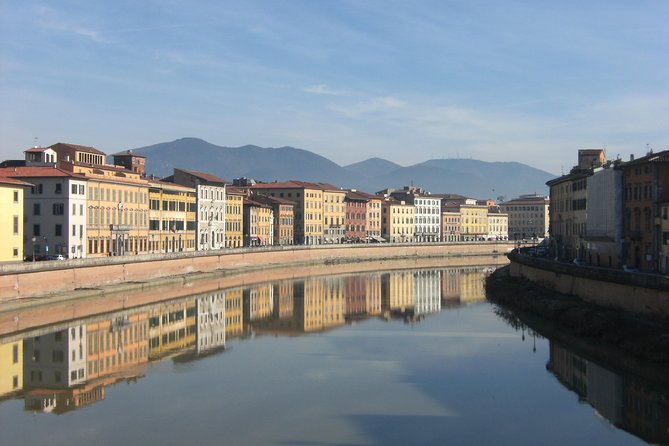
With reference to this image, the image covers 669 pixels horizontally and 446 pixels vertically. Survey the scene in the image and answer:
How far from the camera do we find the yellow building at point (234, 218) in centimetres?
11662

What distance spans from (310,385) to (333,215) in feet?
382

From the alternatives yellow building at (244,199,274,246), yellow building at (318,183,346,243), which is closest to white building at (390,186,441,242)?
yellow building at (318,183,346,243)

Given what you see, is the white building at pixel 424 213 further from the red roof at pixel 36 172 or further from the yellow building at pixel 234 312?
the red roof at pixel 36 172

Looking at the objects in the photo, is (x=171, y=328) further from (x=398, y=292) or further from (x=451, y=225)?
(x=451, y=225)

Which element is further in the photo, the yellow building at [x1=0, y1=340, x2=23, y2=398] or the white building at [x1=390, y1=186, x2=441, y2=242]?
the white building at [x1=390, y1=186, x2=441, y2=242]

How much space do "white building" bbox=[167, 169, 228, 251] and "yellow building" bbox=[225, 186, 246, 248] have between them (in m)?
2.74

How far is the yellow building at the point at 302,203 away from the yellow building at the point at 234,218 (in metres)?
20.6

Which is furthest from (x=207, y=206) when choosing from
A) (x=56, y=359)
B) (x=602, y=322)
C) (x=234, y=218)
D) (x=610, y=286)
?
(x=602, y=322)

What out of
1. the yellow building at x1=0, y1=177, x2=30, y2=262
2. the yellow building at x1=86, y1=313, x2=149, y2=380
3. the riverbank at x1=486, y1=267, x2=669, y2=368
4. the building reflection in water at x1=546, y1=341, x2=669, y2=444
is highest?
the yellow building at x1=0, y1=177, x2=30, y2=262

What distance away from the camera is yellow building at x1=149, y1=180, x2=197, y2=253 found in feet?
303

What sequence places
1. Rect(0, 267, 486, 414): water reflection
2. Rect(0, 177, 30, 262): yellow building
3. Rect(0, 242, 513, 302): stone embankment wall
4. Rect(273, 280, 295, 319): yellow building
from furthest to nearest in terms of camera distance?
1. Rect(273, 280, 295, 319): yellow building
2. Rect(0, 177, 30, 262): yellow building
3. Rect(0, 242, 513, 302): stone embankment wall
4. Rect(0, 267, 486, 414): water reflection

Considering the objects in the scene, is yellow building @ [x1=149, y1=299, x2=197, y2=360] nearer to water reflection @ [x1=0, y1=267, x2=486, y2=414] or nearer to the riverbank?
water reflection @ [x1=0, y1=267, x2=486, y2=414]

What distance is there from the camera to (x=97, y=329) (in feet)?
165

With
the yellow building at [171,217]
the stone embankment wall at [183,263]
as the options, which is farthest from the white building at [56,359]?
the yellow building at [171,217]
